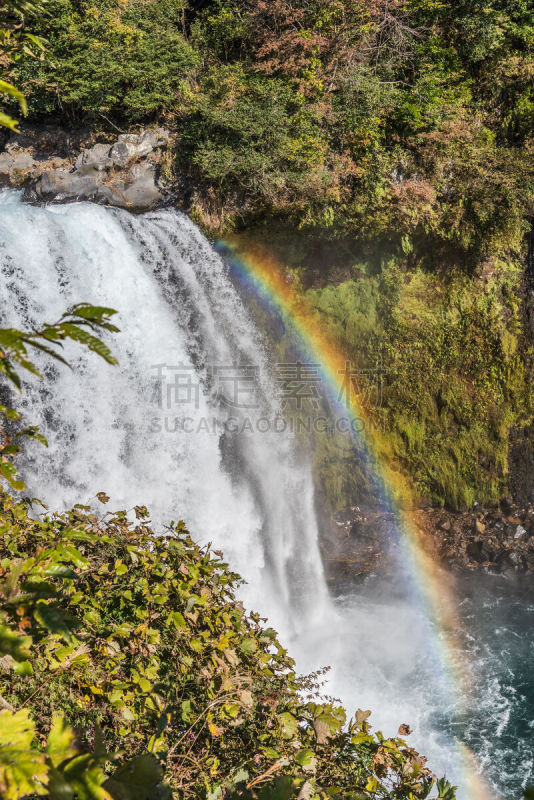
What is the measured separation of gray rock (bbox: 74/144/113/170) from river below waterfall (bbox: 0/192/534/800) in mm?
1327

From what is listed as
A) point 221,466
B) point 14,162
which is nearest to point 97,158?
point 14,162

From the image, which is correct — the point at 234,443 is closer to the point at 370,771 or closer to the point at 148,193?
the point at 148,193

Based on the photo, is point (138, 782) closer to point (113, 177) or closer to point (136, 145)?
point (113, 177)

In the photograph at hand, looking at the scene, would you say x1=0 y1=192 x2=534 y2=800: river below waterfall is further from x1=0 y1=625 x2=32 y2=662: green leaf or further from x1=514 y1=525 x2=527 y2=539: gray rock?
x1=0 y1=625 x2=32 y2=662: green leaf

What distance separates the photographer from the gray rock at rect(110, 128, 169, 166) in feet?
30.6

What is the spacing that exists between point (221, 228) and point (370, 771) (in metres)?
7.80

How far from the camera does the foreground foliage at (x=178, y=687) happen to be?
2.09m

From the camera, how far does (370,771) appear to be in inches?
91.5

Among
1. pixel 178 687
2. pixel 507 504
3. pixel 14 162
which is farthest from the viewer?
pixel 14 162

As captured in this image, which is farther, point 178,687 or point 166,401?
point 166,401

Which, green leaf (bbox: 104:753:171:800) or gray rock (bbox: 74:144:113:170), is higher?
gray rock (bbox: 74:144:113:170)

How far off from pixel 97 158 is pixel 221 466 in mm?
6064

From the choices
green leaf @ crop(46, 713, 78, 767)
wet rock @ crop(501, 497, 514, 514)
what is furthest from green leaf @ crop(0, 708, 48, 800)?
wet rock @ crop(501, 497, 514, 514)

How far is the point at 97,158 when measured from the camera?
959 centimetres
